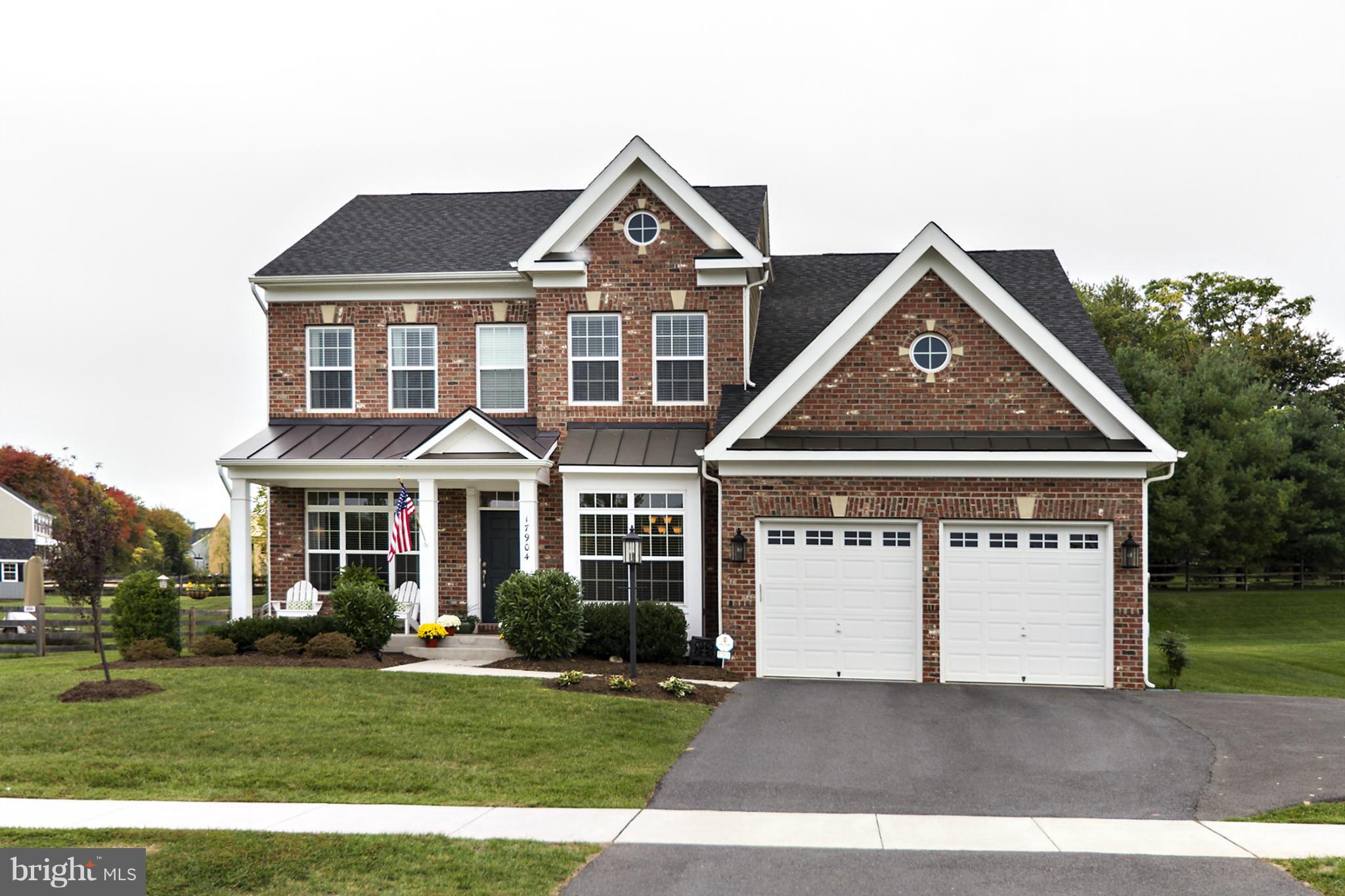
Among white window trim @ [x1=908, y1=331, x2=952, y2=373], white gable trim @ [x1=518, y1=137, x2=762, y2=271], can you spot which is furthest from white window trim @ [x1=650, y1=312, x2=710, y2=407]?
white window trim @ [x1=908, y1=331, x2=952, y2=373]

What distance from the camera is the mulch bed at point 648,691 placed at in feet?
44.6

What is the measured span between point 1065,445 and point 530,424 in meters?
9.53

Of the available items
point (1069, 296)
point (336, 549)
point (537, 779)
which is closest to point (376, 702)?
point (537, 779)

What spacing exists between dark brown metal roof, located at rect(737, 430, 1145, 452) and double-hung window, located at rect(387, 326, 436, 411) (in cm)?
712

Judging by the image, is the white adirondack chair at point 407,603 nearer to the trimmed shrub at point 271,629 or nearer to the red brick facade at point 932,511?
the trimmed shrub at point 271,629

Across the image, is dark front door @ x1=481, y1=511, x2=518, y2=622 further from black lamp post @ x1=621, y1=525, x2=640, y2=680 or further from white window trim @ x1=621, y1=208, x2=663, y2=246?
white window trim @ x1=621, y1=208, x2=663, y2=246

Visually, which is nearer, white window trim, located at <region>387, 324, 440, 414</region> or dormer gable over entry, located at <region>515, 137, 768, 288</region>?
dormer gable over entry, located at <region>515, 137, 768, 288</region>

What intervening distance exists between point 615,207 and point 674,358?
9.58 ft

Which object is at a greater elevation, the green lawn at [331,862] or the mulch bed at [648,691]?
the green lawn at [331,862]

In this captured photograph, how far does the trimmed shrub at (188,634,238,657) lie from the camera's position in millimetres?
16297

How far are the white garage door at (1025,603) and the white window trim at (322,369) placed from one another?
38.0ft

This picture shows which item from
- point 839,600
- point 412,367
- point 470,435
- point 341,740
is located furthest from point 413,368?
point 341,740

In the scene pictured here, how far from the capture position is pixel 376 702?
1276 centimetres

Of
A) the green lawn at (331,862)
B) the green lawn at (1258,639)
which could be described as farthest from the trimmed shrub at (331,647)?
the green lawn at (1258,639)
